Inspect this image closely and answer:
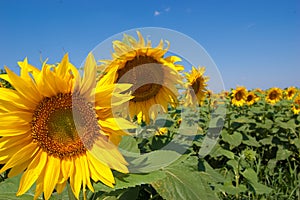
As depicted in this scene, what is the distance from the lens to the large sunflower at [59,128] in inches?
53.0

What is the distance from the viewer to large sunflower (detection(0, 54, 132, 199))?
135 cm

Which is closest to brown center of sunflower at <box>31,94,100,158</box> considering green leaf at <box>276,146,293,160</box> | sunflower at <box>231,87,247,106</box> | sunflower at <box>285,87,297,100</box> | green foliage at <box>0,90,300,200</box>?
green foliage at <box>0,90,300,200</box>

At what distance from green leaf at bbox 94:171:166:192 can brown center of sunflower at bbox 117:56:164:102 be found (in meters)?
0.92

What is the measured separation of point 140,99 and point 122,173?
39.4 inches

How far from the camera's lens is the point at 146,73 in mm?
2447

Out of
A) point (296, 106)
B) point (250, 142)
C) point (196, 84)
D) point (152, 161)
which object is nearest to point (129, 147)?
point (152, 161)

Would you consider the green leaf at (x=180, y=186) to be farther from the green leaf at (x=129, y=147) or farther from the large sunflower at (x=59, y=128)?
the large sunflower at (x=59, y=128)

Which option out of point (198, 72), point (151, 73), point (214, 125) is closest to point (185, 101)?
point (198, 72)

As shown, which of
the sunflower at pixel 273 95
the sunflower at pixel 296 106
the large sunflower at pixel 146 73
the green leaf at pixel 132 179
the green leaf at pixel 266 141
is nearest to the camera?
the green leaf at pixel 132 179

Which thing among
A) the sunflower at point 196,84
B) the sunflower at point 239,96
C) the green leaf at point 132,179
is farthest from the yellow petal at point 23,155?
the sunflower at point 239,96

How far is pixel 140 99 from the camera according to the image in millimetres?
2383

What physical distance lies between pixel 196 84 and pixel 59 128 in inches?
89.2

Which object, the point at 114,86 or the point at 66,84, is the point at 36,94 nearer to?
the point at 66,84

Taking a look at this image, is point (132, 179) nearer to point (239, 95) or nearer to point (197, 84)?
point (197, 84)
